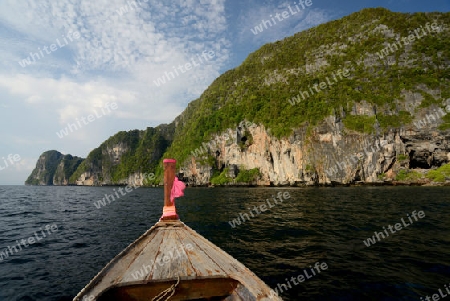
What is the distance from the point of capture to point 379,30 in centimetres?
8000

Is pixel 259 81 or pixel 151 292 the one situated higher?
pixel 259 81

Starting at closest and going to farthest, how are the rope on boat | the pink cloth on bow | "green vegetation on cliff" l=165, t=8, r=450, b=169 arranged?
the rope on boat
the pink cloth on bow
"green vegetation on cliff" l=165, t=8, r=450, b=169

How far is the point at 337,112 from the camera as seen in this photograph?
65.1m

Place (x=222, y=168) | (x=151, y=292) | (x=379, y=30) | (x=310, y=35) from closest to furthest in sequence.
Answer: (x=151, y=292)
(x=379, y=30)
(x=222, y=168)
(x=310, y=35)

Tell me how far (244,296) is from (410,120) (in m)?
72.2

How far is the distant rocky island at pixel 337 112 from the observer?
55.5 meters

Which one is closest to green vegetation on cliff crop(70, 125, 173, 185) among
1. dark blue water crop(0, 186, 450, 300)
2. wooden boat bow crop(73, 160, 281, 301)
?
dark blue water crop(0, 186, 450, 300)

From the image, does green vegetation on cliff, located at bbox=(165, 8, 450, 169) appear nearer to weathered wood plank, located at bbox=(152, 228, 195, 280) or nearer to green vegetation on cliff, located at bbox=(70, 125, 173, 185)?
green vegetation on cliff, located at bbox=(70, 125, 173, 185)

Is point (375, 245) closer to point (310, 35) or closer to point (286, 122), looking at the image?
point (286, 122)

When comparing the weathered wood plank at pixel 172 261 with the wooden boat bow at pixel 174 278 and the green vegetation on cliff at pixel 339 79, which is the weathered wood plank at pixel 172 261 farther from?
the green vegetation on cliff at pixel 339 79

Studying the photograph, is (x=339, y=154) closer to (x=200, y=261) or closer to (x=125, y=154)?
(x=200, y=261)

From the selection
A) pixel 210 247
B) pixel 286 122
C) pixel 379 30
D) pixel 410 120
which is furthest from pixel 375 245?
pixel 379 30

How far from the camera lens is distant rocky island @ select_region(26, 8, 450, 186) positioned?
55.5 meters

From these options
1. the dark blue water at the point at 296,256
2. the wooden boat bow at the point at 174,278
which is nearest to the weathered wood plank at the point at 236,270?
the wooden boat bow at the point at 174,278
